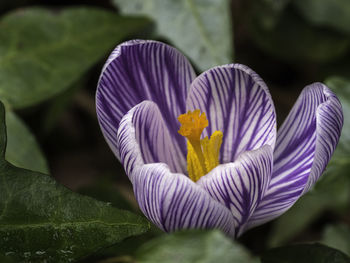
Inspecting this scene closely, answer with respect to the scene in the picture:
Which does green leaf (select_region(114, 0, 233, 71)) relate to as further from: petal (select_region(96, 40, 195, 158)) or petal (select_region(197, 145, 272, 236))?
petal (select_region(197, 145, 272, 236))

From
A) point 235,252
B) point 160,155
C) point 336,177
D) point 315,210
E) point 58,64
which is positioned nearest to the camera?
point 235,252

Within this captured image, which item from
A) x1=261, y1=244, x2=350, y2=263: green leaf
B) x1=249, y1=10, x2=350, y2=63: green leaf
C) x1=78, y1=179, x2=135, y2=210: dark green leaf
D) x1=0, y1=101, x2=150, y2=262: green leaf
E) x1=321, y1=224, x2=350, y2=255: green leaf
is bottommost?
x1=321, y1=224, x2=350, y2=255: green leaf

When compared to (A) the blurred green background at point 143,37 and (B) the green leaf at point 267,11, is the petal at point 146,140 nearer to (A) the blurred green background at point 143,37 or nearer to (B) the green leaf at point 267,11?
(A) the blurred green background at point 143,37

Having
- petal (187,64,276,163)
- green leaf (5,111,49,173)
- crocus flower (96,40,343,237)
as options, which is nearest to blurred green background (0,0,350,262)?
green leaf (5,111,49,173)

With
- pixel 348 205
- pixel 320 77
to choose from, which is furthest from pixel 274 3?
pixel 348 205

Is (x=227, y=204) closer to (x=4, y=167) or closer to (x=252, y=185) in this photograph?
(x=252, y=185)

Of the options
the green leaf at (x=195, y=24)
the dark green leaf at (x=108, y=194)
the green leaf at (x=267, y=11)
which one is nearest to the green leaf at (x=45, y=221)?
the dark green leaf at (x=108, y=194)
